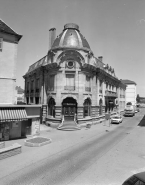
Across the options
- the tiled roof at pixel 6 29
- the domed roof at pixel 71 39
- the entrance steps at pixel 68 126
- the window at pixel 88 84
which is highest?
the domed roof at pixel 71 39

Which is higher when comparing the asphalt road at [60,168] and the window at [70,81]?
the window at [70,81]

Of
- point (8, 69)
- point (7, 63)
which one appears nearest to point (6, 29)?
point (7, 63)

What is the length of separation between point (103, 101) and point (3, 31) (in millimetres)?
23825

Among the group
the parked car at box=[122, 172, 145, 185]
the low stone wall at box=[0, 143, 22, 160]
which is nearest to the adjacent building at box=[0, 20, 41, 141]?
the low stone wall at box=[0, 143, 22, 160]

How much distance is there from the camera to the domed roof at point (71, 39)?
82.9ft

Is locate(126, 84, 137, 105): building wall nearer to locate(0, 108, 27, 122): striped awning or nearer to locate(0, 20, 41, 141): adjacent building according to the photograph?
locate(0, 20, 41, 141): adjacent building

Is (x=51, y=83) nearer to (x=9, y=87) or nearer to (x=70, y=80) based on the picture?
(x=70, y=80)

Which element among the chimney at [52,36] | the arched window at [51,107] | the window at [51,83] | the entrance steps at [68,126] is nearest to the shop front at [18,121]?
the entrance steps at [68,126]

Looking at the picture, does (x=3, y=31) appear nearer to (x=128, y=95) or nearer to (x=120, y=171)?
(x=120, y=171)

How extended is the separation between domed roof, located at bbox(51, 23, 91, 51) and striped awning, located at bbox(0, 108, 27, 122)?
13824 mm

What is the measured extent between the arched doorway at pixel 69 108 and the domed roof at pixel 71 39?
31.1ft

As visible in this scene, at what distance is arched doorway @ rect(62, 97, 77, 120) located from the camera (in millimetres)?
24503

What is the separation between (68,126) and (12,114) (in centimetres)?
961

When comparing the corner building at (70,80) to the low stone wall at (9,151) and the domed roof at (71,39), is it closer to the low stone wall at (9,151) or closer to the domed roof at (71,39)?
the domed roof at (71,39)
